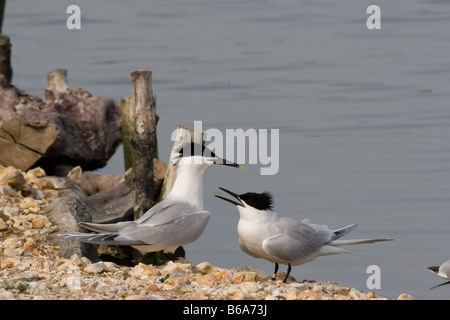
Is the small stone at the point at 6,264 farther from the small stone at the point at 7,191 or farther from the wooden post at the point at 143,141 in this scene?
the wooden post at the point at 143,141

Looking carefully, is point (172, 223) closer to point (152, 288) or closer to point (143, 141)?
point (152, 288)

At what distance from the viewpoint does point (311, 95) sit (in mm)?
16734

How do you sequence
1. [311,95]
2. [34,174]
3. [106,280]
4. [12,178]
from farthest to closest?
[311,95], [34,174], [12,178], [106,280]

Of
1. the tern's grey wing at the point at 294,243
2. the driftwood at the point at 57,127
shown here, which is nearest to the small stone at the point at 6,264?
the tern's grey wing at the point at 294,243

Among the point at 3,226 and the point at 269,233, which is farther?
the point at 3,226

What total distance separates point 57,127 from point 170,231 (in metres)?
3.36

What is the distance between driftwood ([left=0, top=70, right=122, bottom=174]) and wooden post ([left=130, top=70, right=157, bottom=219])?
144 cm

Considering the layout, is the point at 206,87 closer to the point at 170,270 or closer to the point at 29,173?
the point at 29,173

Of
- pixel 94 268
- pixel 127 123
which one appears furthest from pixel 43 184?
pixel 94 268

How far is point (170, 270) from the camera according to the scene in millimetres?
6480

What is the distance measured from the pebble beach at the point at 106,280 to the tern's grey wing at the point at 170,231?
360mm

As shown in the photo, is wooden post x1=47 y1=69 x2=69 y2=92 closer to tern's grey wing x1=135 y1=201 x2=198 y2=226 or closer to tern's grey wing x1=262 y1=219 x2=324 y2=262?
tern's grey wing x1=135 y1=201 x2=198 y2=226

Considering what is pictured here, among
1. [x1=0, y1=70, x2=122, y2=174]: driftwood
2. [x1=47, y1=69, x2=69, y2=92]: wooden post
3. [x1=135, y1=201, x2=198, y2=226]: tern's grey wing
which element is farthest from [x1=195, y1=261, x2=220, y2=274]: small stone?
[x1=47, y1=69, x2=69, y2=92]: wooden post

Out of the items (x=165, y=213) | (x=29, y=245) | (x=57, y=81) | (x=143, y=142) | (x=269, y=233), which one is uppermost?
(x=57, y=81)
